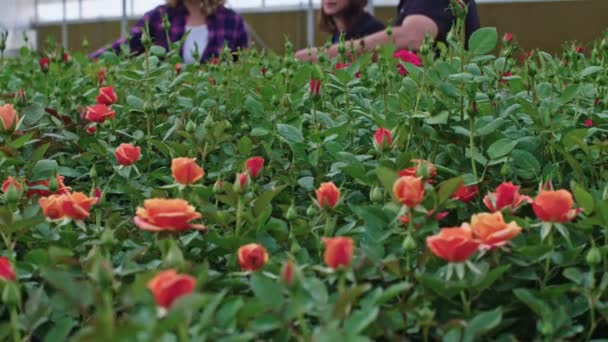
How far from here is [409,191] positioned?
76 cm

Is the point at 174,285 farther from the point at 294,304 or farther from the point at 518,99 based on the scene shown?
the point at 518,99

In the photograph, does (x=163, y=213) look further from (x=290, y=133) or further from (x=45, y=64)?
(x=45, y=64)

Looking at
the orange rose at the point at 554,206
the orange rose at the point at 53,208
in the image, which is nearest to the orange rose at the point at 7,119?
the orange rose at the point at 53,208

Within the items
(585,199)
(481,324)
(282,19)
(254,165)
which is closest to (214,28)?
(254,165)

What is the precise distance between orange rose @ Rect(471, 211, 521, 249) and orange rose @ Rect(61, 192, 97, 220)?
388 mm

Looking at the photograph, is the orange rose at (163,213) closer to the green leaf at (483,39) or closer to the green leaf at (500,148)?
the green leaf at (500,148)

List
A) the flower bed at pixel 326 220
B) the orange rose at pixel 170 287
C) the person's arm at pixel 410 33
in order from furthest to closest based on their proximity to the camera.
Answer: the person's arm at pixel 410 33 → the flower bed at pixel 326 220 → the orange rose at pixel 170 287

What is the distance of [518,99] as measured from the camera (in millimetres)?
1138

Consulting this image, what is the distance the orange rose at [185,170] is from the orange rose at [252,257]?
195mm

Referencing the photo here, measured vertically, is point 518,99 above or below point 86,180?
above

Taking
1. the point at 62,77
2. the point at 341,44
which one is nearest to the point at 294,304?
the point at 341,44

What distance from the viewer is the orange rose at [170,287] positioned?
55cm

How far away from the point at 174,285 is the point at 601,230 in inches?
19.2

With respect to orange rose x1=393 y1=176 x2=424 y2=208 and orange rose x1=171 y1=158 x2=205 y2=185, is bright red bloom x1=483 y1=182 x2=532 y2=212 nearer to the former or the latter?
orange rose x1=393 y1=176 x2=424 y2=208
